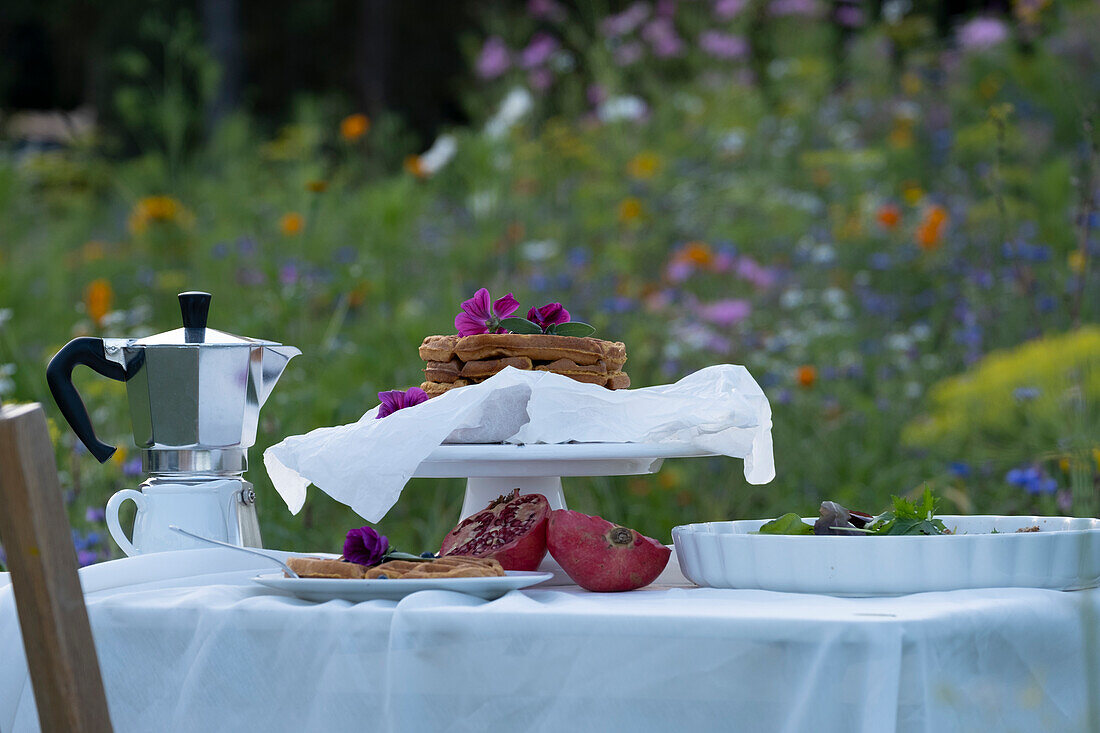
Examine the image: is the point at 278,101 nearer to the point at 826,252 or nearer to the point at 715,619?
the point at 826,252

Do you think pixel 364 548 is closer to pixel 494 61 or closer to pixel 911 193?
pixel 911 193

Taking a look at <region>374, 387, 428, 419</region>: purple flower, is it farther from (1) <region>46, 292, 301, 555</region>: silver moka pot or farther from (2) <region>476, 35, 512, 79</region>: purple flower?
(2) <region>476, 35, 512, 79</region>: purple flower

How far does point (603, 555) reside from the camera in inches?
40.9

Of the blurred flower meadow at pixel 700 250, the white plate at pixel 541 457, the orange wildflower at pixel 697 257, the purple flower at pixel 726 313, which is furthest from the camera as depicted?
the orange wildflower at pixel 697 257

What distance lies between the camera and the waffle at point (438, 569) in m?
0.98

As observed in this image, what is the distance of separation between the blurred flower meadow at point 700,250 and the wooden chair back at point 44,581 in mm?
1404

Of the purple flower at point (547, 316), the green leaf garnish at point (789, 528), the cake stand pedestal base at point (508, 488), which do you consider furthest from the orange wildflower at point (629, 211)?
the green leaf garnish at point (789, 528)

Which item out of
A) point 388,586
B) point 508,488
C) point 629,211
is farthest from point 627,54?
point 388,586

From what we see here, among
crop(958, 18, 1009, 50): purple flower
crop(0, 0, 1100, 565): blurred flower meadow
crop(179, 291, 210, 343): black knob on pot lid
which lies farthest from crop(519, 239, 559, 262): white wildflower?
crop(179, 291, 210, 343): black knob on pot lid

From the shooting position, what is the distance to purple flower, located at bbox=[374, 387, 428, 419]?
1.28 meters

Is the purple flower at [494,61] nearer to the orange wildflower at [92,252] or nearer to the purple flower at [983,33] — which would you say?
the orange wildflower at [92,252]

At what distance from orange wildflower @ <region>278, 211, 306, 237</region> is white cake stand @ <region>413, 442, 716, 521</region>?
8.58 feet

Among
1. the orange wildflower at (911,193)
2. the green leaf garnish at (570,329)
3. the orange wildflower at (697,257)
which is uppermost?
the orange wildflower at (911,193)

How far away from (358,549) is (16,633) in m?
0.28
